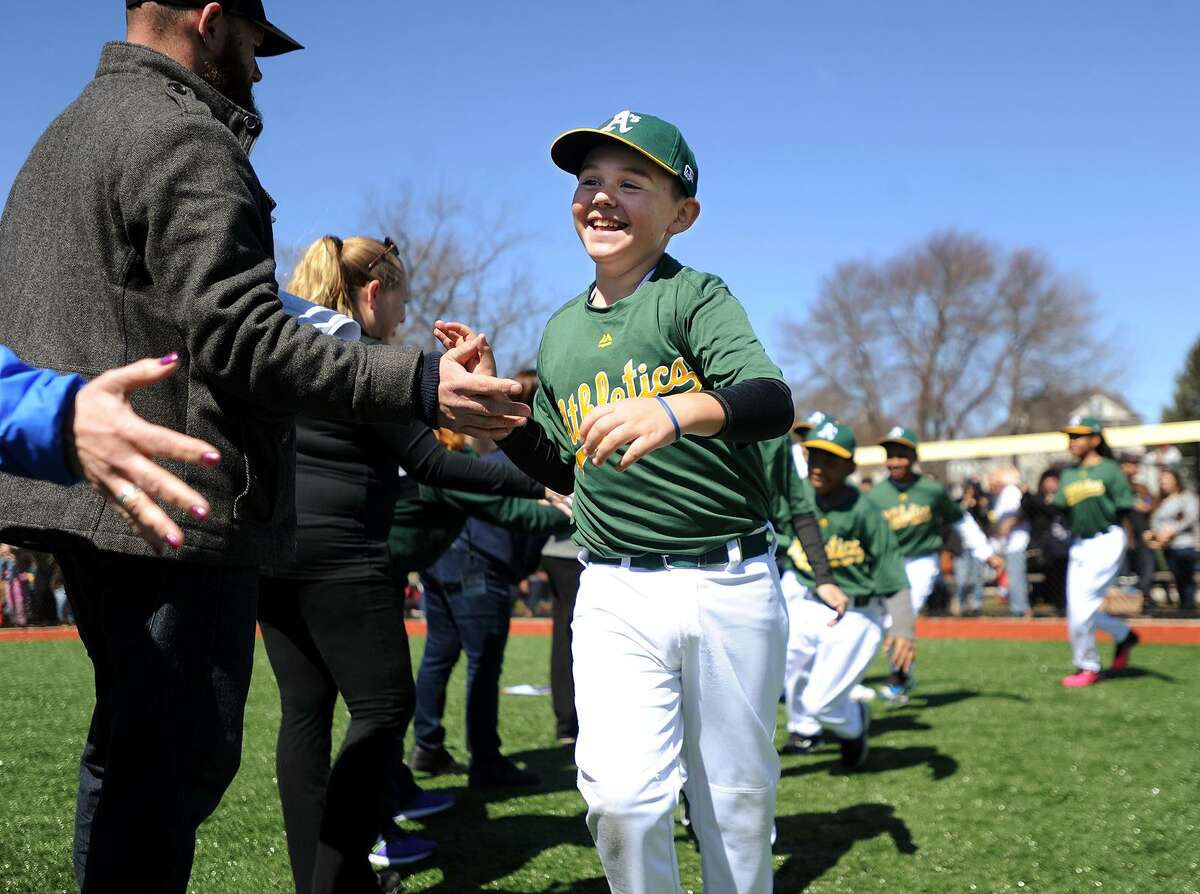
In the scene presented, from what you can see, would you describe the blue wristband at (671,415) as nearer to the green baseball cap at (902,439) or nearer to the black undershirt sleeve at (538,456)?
the black undershirt sleeve at (538,456)

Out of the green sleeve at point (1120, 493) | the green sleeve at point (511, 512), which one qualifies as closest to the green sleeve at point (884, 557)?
the green sleeve at point (511, 512)

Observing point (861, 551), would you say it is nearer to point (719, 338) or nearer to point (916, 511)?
point (916, 511)

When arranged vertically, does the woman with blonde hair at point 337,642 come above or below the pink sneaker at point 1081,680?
above

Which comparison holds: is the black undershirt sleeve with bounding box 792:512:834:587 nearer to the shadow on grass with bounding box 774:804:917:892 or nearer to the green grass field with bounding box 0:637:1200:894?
the green grass field with bounding box 0:637:1200:894

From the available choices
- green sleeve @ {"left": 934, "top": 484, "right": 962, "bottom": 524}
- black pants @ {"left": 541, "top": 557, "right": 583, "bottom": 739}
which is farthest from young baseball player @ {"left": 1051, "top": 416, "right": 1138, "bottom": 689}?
black pants @ {"left": 541, "top": 557, "right": 583, "bottom": 739}

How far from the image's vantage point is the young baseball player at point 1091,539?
1001 cm

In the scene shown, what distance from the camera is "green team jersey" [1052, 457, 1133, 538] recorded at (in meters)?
10.1

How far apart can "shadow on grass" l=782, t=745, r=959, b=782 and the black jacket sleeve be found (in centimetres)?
304

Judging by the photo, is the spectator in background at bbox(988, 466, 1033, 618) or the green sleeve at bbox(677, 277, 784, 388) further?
the spectator in background at bbox(988, 466, 1033, 618)

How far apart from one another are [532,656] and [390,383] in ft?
35.5

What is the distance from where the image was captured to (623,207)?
310 cm

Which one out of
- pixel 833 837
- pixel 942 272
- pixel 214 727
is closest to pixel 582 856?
pixel 833 837

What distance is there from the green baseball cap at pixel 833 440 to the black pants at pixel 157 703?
541 centimetres

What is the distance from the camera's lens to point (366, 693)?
349 centimetres
